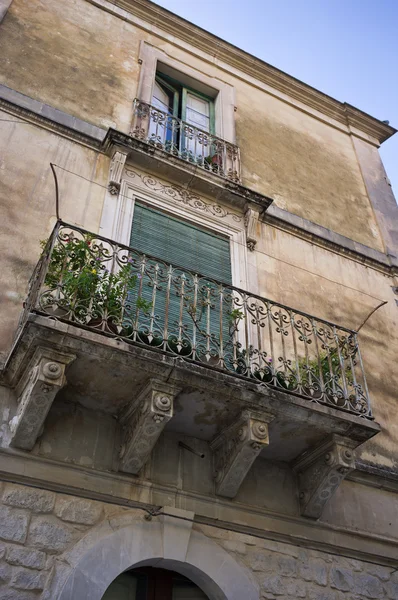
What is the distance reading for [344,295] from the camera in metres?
8.54

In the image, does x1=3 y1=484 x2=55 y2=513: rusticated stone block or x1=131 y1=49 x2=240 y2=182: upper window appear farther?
x1=131 y1=49 x2=240 y2=182: upper window

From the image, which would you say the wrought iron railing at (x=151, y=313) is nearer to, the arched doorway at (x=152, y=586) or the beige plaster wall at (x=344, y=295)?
the beige plaster wall at (x=344, y=295)

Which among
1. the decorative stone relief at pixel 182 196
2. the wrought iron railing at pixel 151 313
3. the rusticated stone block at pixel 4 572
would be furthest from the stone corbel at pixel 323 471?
the decorative stone relief at pixel 182 196

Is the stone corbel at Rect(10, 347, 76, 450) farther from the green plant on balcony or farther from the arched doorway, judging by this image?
the arched doorway

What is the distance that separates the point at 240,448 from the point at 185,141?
516 centimetres

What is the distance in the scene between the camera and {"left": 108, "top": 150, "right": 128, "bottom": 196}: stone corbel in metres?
7.46

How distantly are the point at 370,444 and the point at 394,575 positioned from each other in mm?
1416

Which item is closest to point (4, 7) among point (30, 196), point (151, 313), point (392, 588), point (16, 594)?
point (30, 196)

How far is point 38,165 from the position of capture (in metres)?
7.12

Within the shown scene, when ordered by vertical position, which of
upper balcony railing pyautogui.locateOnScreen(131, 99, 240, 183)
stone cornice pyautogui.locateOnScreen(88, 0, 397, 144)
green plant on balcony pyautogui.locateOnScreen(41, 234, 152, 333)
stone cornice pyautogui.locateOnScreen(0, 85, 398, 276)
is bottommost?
green plant on balcony pyautogui.locateOnScreen(41, 234, 152, 333)

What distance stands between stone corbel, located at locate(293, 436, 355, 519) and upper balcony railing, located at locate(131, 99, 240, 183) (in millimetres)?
4189

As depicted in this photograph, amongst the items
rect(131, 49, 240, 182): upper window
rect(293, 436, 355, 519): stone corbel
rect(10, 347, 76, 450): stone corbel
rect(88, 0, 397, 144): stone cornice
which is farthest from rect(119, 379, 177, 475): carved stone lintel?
rect(88, 0, 397, 144): stone cornice

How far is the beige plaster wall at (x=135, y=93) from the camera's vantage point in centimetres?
829

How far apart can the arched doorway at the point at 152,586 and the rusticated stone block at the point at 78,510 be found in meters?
0.68
